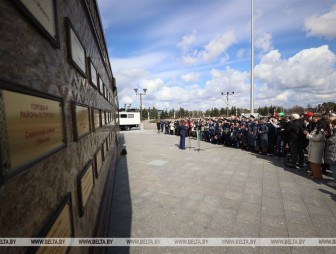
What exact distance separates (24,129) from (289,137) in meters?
8.75

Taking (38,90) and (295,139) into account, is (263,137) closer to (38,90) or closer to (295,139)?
(295,139)

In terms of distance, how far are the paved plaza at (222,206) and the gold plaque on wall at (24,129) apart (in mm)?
2662

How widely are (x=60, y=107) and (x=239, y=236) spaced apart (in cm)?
338

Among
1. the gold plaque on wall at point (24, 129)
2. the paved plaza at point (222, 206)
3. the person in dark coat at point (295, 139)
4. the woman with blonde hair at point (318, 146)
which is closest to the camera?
the gold plaque on wall at point (24, 129)

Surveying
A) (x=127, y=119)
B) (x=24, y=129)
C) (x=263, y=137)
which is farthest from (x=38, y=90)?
(x=127, y=119)

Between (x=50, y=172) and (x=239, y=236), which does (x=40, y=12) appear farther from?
(x=239, y=236)

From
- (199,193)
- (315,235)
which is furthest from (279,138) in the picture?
(315,235)

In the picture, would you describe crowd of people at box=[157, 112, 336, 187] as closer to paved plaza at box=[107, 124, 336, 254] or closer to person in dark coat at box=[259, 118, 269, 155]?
person in dark coat at box=[259, 118, 269, 155]

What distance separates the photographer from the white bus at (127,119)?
34812 mm

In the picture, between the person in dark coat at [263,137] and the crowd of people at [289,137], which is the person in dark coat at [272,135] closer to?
the crowd of people at [289,137]

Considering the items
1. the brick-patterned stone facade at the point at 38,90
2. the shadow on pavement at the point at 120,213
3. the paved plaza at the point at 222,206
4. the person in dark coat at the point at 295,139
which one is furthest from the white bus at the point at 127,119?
the brick-patterned stone facade at the point at 38,90

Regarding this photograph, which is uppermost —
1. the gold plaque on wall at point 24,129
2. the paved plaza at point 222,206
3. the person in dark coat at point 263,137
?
the gold plaque on wall at point 24,129

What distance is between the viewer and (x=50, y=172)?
1.38 metres

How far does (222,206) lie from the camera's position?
4566mm
